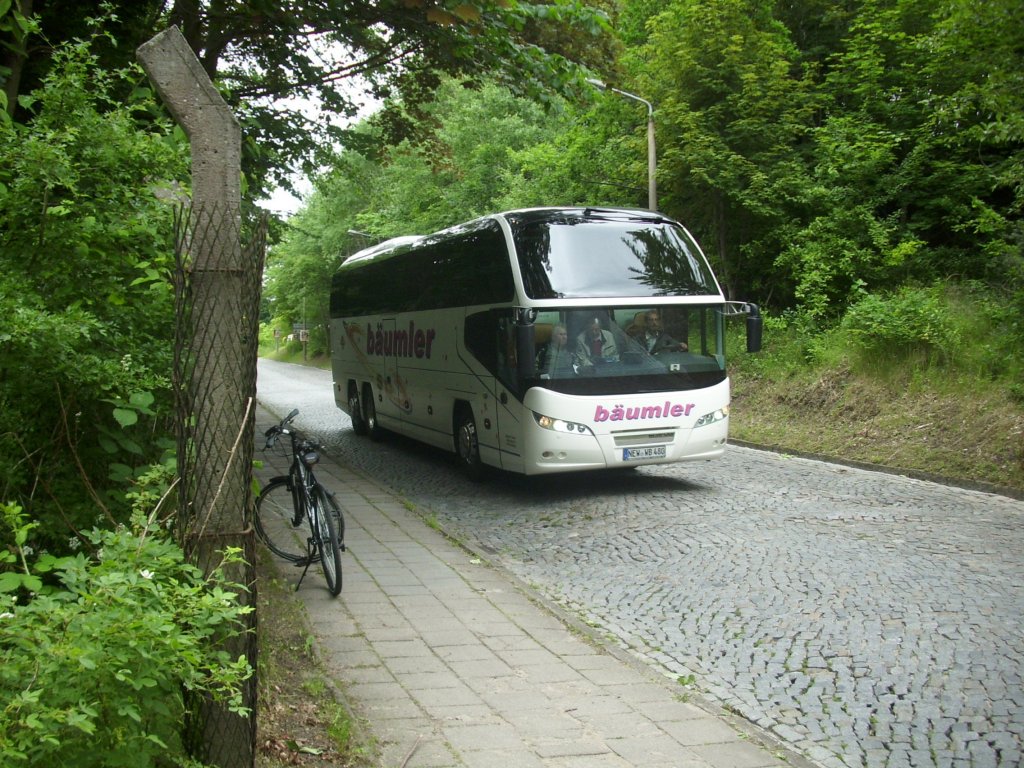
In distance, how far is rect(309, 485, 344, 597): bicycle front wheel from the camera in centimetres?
666

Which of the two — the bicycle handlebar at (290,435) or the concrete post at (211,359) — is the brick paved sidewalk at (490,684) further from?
the concrete post at (211,359)

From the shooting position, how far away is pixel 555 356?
1075 cm

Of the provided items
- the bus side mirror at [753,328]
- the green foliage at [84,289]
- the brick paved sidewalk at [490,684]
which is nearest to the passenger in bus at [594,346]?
the bus side mirror at [753,328]

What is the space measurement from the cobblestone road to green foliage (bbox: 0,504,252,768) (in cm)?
284

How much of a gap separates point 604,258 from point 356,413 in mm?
8618

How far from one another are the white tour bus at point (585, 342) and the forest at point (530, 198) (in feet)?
5.87

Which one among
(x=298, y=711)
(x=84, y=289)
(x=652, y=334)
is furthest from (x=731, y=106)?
(x=298, y=711)

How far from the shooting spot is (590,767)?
161 inches

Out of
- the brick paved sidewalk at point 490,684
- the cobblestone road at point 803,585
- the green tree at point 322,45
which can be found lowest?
the cobblestone road at point 803,585

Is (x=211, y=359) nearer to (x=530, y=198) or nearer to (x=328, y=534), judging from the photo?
(x=328, y=534)

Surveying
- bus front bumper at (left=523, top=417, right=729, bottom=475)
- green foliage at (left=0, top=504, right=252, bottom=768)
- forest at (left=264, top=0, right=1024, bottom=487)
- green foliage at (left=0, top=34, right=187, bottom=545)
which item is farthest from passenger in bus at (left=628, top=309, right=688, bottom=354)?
green foliage at (left=0, top=504, right=252, bottom=768)

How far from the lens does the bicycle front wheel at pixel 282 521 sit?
7.50 metres

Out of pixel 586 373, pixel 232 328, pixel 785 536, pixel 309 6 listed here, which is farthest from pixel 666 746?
pixel 309 6

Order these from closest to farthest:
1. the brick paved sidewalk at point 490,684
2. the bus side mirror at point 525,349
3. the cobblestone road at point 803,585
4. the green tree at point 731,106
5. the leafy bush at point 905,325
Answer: the brick paved sidewalk at point 490,684 < the cobblestone road at point 803,585 < the bus side mirror at point 525,349 < the leafy bush at point 905,325 < the green tree at point 731,106
